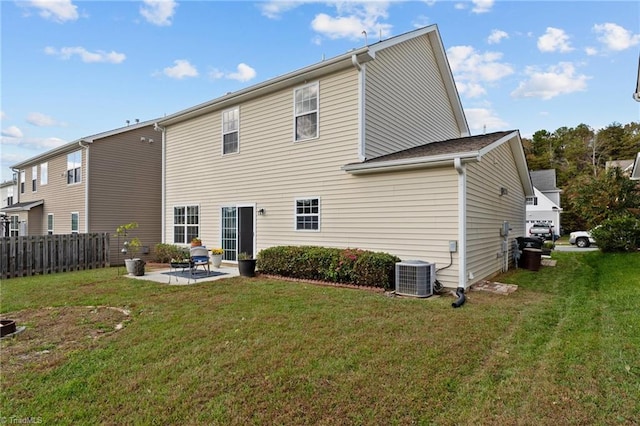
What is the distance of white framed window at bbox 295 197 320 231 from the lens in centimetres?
981

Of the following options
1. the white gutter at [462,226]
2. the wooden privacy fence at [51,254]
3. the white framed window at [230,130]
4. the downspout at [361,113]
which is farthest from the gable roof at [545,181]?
the wooden privacy fence at [51,254]

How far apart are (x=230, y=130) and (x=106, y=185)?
7.99 metres

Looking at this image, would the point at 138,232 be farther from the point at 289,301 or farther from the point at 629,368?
the point at 629,368

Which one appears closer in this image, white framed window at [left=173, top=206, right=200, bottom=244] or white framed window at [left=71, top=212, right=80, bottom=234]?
white framed window at [left=173, top=206, right=200, bottom=244]

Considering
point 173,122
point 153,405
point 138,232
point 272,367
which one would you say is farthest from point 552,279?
point 138,232

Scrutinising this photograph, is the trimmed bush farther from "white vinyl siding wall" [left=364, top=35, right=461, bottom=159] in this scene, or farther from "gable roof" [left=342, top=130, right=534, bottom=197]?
"white vinyl siding wall" [left=364, top=35, right=461, bottom=159]

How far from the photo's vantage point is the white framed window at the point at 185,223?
43.5 ft

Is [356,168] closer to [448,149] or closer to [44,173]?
[448,149]

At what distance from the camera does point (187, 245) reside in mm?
13477

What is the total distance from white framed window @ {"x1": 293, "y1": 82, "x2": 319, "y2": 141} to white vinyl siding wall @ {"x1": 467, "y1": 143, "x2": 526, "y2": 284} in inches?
174

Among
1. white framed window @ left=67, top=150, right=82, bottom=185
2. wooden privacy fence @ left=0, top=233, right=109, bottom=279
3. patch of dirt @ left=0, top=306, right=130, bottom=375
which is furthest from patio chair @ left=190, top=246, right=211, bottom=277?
white framed window @ left=67, top=150, right=82, bottom=185

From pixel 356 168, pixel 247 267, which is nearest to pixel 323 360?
pixel 356 168

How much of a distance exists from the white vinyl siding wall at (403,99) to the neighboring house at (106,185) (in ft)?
41.0

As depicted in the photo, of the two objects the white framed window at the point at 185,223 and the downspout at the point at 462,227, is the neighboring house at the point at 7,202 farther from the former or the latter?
the downspout at the point at 462,227
